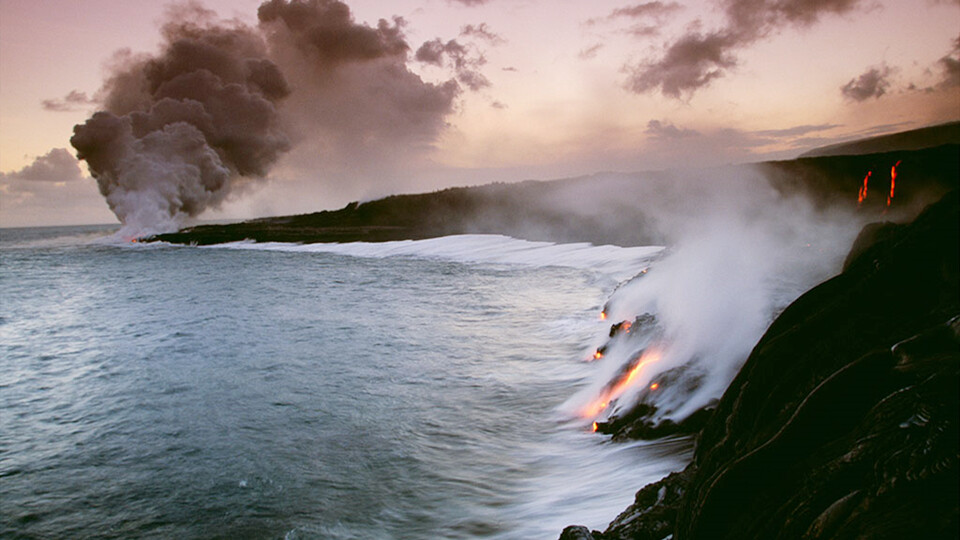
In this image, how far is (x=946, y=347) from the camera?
2.20 meters

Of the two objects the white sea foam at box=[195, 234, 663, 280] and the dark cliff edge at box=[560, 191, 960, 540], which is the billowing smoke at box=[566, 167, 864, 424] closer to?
the dark cliff edge at box=[560, 191, 960, 540]

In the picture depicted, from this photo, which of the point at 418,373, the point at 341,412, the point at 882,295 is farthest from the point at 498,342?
the point at 882,295

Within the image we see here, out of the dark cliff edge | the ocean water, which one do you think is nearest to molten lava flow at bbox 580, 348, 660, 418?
the ocean water

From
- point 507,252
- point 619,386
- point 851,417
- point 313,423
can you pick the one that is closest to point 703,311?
point 619,386

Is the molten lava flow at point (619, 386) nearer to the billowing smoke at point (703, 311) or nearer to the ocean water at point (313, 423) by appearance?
the billowing smoke at point (703, 311)

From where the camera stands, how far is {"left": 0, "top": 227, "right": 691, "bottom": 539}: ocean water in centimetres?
557

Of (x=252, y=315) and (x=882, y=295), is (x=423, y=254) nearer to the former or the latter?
(x=252, y=315)

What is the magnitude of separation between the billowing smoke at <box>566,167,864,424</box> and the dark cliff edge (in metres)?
2.88

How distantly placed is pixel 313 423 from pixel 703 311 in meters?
6.18

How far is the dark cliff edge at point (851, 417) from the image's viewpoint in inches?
73.0

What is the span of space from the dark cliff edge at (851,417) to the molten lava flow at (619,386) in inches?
158

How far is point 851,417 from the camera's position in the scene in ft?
7.96

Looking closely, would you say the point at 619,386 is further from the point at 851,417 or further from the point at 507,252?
the point at 507,252

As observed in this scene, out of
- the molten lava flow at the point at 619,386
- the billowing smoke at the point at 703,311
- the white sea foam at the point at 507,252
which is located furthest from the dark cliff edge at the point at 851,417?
the white sea foam at the point at 507,252
